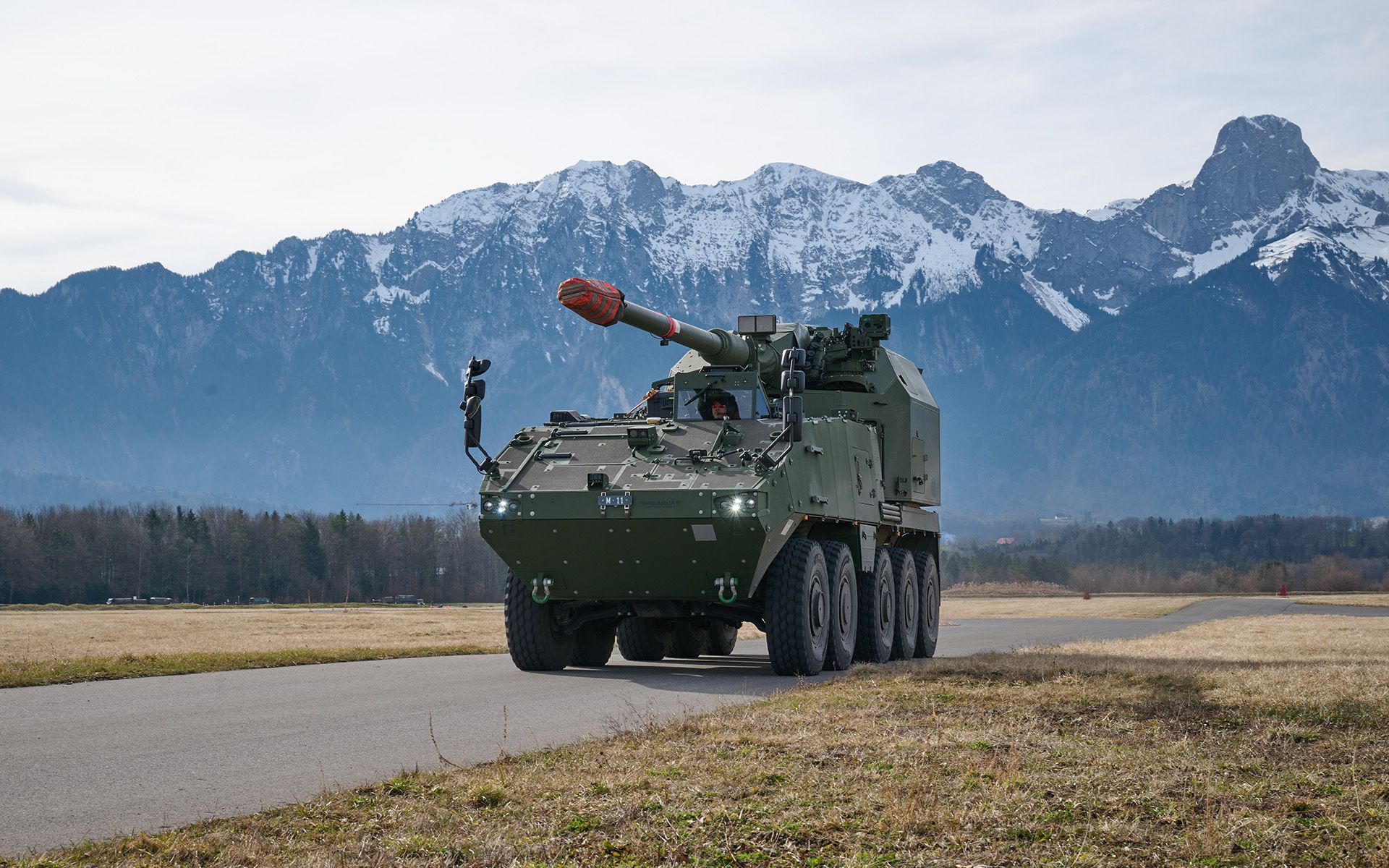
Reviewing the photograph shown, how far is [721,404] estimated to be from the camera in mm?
20547

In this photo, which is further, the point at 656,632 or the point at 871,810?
the point at 656,632

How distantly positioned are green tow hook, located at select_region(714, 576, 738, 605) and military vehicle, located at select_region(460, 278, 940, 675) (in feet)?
0.06

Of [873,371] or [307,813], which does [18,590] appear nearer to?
[873,371]

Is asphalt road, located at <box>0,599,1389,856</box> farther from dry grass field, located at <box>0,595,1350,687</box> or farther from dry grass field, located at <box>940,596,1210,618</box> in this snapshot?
dry grass field, located at <box>940,596,1210,618</box>

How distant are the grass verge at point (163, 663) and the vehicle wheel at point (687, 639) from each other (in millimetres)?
3555

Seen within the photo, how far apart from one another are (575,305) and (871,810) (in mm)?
9795

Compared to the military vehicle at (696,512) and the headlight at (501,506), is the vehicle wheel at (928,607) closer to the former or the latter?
the military vehicle at (696,512)

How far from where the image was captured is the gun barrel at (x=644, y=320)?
17516 millimetres

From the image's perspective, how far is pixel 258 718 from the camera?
46.2 feet

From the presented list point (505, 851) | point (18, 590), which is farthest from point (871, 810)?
point (18, 590)

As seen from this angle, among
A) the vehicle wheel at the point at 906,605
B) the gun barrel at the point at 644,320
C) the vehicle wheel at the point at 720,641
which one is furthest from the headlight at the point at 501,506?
the vehicle wheel at the point at 906,605

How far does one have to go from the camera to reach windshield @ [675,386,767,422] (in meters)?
20.5

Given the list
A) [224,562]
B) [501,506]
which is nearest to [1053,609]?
[501,506]

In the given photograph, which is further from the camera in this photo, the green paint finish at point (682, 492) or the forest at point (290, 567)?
the forest at point (290, 567)
